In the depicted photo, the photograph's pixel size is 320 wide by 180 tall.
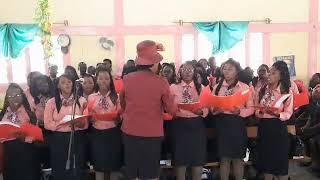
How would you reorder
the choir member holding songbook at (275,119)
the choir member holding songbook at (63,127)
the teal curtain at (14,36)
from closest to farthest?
1. the choir member holding songbook at (63,127)
2. the choir member holding songbook at (275,119)
3. the teal curtain at (14,36)

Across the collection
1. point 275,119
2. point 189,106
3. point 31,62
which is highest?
point 31,62

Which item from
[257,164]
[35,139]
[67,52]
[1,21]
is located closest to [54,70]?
[67,52]

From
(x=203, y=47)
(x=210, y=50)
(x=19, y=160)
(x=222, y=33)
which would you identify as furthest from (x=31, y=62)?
(x=19, y=160)

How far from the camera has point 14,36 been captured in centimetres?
882

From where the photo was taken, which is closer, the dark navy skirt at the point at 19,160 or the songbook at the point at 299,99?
the dark navy skirt at the point at 19,160

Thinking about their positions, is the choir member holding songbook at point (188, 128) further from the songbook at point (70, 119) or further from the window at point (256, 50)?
the window at point (256, 50)

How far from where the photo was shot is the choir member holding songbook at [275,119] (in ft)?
13.3

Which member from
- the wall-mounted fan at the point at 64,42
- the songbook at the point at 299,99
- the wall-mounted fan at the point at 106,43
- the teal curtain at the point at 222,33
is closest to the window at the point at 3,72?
the wall-mounted fan at the point at 64,42

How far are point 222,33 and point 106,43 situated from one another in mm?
2629

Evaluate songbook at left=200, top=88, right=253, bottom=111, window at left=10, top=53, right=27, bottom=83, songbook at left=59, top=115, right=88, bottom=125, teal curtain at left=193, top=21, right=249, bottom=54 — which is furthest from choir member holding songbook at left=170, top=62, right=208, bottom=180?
window at left=10, top=53, right=27, bottom=83

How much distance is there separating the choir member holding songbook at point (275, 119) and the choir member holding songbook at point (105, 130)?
4.81ft

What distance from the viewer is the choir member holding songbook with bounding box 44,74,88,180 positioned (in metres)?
3.95

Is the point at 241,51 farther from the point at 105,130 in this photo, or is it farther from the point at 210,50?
the point at 105,130

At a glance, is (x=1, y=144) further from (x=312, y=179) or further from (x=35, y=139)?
(x=312, y=179)
